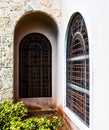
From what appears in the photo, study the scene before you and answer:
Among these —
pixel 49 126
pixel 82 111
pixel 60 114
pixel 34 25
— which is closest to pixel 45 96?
pixel 60 114

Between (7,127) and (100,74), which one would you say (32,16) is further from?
(100,74)

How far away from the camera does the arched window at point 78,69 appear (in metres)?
4.14

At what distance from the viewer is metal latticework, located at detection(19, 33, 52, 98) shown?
23.6 ft

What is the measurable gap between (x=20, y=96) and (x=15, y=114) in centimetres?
247

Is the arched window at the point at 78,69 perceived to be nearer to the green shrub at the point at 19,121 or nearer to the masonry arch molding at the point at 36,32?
the green shrub at the point at 19,121

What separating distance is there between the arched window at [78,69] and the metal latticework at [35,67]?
1.66 m

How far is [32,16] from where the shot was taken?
6.80 meters

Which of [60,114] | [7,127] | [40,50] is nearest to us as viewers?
[7,127]

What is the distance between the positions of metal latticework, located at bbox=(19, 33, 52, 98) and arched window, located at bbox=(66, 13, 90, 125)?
1.66m

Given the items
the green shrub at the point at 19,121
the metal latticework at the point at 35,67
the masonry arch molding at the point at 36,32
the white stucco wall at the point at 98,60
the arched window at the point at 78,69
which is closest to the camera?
the white stucco wall at the point at 98,60

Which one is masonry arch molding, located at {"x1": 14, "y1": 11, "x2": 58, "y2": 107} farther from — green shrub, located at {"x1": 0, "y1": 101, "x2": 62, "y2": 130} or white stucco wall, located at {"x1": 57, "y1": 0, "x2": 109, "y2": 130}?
white stucco wall, located at {"x1": 57, "y1": 0, "x2": 109, "y2": 130}

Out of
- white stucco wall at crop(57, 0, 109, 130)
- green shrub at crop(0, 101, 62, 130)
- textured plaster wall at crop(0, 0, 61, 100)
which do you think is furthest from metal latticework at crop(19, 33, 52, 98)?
white stucco wall at crop(57, 0, 109, 130)

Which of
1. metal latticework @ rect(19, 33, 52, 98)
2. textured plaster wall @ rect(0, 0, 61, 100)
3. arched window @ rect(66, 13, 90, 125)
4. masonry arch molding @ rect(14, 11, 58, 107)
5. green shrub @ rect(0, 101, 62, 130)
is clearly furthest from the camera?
metal latticework @ rect(19, 33, 52, 98)

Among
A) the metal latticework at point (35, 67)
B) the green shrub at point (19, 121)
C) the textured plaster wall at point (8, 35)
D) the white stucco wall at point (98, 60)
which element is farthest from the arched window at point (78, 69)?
the metal latticework at point (35, 67)
